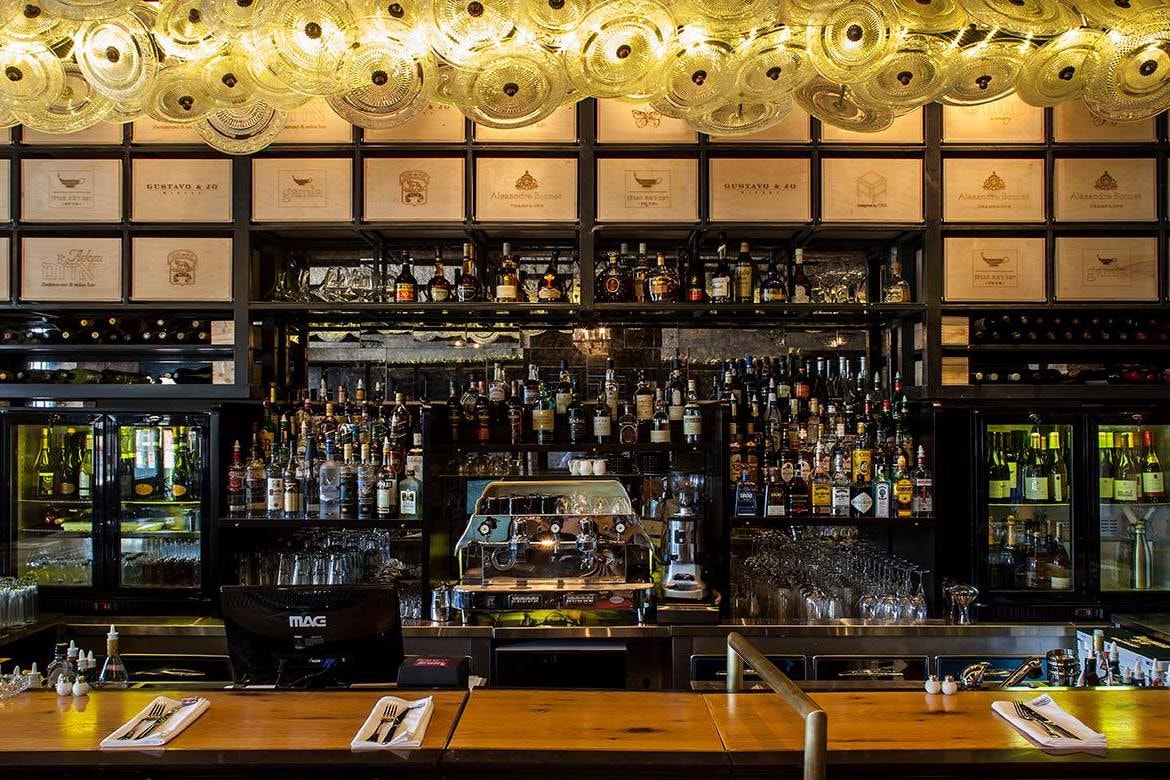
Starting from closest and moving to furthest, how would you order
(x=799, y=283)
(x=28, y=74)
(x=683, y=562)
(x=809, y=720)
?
1. (x=809, y=720)
2. (x=28, y=74)
3. (x=683, y=562)
4. (x=799, y=283)

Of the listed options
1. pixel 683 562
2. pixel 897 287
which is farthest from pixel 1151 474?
pixel 683 562

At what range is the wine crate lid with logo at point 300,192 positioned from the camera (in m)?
4.11

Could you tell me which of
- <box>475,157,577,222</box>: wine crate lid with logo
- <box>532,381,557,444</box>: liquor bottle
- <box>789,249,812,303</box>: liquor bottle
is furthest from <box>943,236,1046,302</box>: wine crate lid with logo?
<box>532,381,557,444</box>: liquor bottle

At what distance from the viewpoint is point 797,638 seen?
390cm

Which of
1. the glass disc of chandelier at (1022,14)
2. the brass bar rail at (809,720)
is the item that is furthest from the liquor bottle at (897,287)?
the brass bar rail at (809,720)

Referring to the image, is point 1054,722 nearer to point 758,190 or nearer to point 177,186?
point 758,190

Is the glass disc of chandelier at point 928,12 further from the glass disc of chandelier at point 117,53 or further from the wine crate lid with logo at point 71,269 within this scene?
the wine crate lid with logo at point 71,269

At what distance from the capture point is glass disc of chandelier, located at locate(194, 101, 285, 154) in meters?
3.04

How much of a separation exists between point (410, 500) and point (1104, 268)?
11.7 ft

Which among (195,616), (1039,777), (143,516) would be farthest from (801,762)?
(143,516)

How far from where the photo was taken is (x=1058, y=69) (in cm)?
274

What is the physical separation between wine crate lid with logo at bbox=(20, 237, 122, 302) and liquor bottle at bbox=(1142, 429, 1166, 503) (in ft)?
16.7

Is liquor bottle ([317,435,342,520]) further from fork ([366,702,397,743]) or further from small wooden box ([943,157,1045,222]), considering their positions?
small wooden box ([943,157,1045,222])

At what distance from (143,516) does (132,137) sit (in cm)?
187
